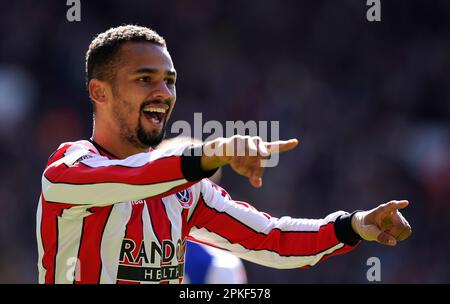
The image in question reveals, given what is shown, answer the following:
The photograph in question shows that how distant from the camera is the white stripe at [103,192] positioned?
3.24 m

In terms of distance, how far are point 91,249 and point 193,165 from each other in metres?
0.76

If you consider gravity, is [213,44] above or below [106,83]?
above

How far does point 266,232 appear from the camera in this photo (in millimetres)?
4156

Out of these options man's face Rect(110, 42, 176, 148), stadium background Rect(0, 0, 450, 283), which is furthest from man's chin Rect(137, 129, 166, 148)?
stadium background Rect(0, 0, 450, 283)

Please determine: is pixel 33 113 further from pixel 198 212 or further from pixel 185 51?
pixel 198 212

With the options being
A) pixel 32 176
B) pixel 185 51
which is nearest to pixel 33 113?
pixel 32 176

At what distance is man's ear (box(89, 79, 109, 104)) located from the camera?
13.1ft

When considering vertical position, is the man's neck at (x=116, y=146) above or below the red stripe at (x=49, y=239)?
above
